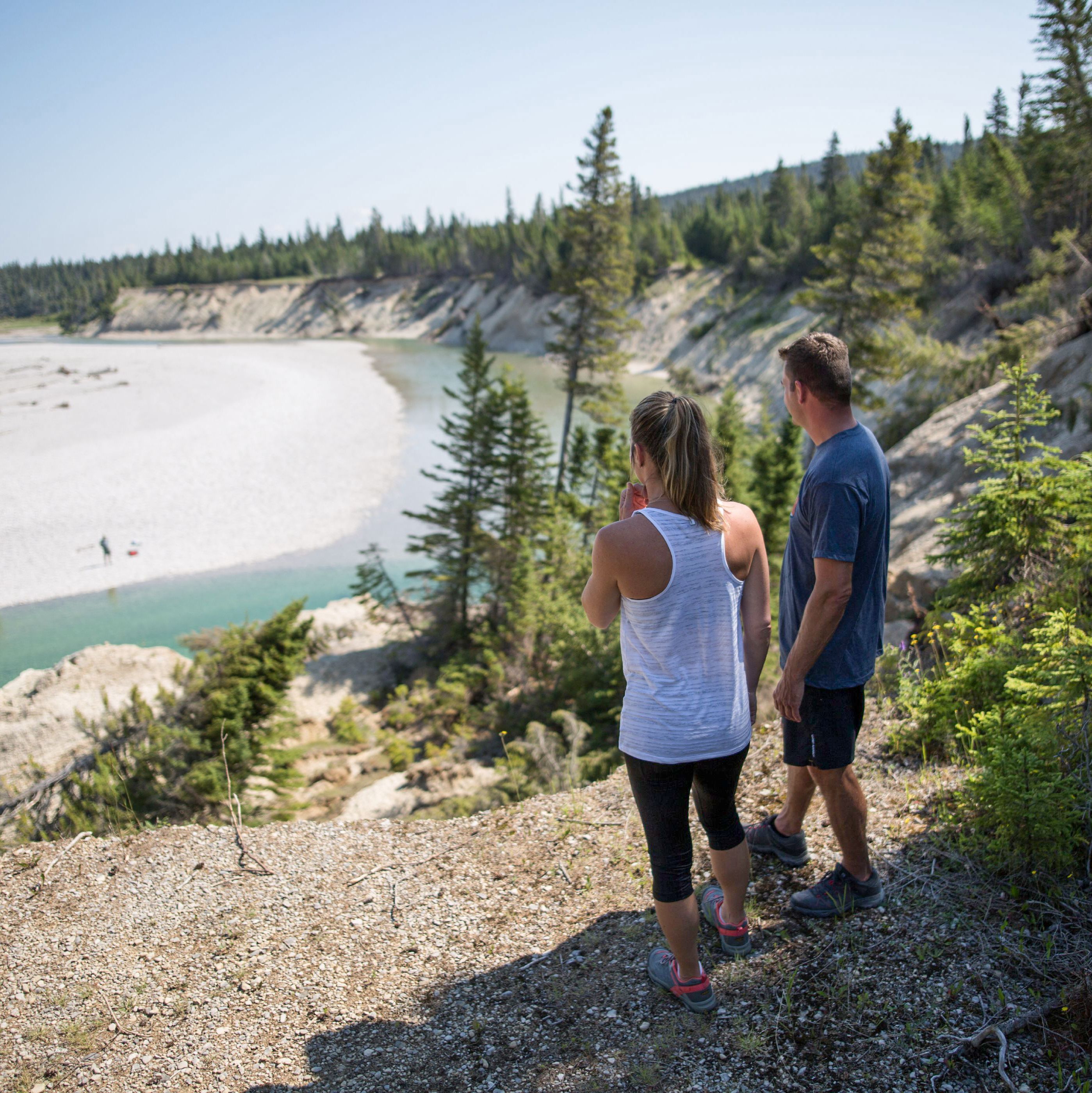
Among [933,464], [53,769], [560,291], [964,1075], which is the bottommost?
[53,769]

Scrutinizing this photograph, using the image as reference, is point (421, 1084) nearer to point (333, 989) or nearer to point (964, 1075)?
point (333, 989)

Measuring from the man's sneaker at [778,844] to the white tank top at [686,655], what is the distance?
1.45 meters

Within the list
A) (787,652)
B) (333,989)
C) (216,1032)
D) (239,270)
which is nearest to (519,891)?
(333,989)

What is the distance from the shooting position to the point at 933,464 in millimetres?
13242

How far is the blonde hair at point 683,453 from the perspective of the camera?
8.16 ft

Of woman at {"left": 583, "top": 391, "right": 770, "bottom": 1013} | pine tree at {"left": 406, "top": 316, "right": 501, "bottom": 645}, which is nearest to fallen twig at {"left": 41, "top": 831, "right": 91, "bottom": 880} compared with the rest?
woman at {"left": 583, "top": 391, "right": 770, "bottom": 1013}

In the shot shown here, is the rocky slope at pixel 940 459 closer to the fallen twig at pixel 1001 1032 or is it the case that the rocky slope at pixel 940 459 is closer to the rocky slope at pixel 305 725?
the fallen twig at pixel 1001 1032

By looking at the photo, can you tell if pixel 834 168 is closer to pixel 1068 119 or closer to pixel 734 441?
pixel 1068 119

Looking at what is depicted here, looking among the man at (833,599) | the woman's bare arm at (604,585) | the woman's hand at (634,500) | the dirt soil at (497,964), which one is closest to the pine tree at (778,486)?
the dirt soil at (497,964)

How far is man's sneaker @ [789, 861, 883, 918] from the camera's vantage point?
10.7 feet

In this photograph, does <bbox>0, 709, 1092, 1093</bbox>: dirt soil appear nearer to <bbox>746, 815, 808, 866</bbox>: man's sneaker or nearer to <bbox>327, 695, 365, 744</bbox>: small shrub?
<bbox>746, 815, 808, 866</bbox>: man's sneaker

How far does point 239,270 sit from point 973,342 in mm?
131089

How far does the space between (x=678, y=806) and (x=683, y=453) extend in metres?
1.34

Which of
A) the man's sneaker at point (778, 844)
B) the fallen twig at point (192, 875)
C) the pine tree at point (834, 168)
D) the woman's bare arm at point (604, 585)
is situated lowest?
the fallen twig at point (192, 875)
